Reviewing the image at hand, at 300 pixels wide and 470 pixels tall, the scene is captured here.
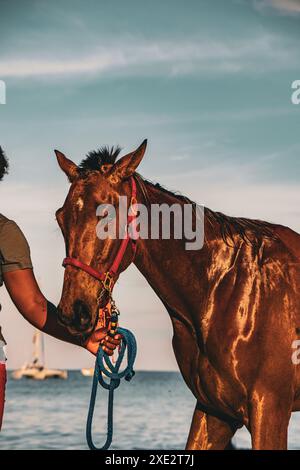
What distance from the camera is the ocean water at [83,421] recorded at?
53397 millimetres

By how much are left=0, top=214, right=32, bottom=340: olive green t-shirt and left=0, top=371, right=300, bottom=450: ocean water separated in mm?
33913

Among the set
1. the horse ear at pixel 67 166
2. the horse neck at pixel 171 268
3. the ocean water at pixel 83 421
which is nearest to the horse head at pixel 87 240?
the horse ear at pixel 67 166

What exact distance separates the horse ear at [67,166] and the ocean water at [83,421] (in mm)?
33230

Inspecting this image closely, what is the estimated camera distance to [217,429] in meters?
6.37

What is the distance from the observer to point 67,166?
598 centimetres

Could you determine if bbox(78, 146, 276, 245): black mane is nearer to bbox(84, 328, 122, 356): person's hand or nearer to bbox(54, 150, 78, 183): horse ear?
bbox(54, 150, 78, 183): horse ear

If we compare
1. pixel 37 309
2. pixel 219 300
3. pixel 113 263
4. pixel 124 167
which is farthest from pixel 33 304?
pixel 219 300

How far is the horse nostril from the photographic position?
544cm

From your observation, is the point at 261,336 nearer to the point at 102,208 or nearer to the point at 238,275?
the point at 238,275

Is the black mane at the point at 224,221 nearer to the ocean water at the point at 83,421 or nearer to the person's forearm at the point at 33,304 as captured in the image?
the person's forearm at the point at 33,304

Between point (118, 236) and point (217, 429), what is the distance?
1.73 meters

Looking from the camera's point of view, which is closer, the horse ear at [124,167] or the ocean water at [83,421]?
the horse ear at [124,167]

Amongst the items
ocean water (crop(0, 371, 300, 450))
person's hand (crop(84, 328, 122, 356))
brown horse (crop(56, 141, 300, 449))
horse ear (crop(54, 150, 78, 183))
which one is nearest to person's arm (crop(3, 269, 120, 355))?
person's hand (crop(84, 328, 122, 356))
